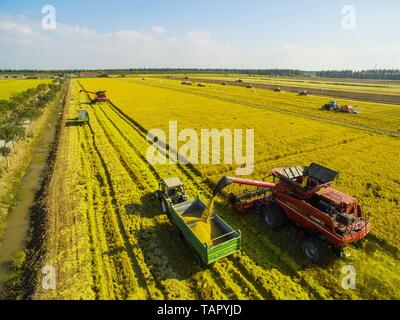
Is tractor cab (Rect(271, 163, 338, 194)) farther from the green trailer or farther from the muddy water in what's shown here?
the muddy water

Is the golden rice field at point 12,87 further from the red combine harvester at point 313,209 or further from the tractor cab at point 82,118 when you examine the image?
the red combine harvester at point 313,209

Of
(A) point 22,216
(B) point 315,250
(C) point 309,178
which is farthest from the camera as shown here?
(A) point 22,216

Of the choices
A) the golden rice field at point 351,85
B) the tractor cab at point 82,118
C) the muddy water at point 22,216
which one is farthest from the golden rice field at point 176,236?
the golden rice field at point 351,85
